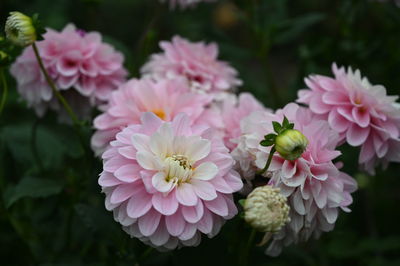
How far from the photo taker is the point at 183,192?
0.96m

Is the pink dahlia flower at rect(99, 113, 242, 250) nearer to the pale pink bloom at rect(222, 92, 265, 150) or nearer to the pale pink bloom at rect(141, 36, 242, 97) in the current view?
the pale pink bloom at rect(222, 92, 265, 150)

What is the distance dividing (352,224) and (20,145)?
4.06 ft

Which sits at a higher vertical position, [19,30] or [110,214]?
[19,30]

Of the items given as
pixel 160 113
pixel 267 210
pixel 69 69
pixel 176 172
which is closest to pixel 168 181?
pixel 176 172

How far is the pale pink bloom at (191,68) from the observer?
1.46m

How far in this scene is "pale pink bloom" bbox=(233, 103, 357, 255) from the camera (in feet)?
3.32

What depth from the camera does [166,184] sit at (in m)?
0.96

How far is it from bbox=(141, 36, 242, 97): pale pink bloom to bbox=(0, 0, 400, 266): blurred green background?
76mm

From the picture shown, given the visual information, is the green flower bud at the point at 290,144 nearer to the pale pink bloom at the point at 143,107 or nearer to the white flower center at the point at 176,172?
the white flower center at the point at 176,172

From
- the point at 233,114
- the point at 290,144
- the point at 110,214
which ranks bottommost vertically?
the point at 110,214

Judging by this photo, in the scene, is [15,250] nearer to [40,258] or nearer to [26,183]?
[40,258]

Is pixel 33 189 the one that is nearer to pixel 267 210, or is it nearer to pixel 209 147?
pixel 209 147

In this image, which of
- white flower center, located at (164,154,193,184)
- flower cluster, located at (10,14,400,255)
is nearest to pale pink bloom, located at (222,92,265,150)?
flower cluster, located at (10,14,400,255)

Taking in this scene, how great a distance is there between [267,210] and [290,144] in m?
0.13
